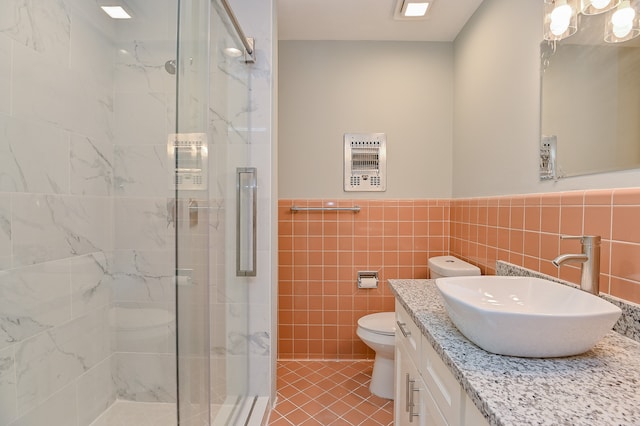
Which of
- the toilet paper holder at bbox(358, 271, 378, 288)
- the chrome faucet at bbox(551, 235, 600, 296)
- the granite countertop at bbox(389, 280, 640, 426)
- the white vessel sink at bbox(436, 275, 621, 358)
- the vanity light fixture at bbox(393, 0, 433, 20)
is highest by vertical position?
the vanity light fixture at bbox(393, 0, 433, 20)

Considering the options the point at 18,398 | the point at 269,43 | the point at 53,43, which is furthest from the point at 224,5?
the point at 18,398

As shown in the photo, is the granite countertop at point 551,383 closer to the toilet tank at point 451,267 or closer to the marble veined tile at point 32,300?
the toilet tank at point 451,267

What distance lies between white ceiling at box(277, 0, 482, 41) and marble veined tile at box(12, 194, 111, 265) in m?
1.64

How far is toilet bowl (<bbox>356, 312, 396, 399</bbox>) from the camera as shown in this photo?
1838 mm

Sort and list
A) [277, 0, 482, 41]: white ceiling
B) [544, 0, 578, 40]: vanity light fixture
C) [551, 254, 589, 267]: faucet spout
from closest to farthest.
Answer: [551, 254, 589, 267]: faucet spout < [544, 0, 578, 40]: vanity light fixture < [277, 0, 482, 41]: white ceiling

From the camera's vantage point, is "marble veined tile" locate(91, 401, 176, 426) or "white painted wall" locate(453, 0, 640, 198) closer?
"white painted wall" locate(453, 0, 640, 198)

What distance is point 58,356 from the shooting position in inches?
55.5

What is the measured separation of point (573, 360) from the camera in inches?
27.8

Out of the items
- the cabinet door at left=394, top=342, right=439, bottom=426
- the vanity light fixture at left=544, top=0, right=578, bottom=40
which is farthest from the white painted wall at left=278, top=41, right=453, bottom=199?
the cabinet door at left=394, top=342, right=439, bottom=426

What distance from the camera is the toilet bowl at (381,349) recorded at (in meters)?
1.84

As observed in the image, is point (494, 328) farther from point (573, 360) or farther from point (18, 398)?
point (18, 398)

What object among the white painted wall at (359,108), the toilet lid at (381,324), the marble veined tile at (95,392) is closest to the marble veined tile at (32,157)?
the marble veined tile at (95,392)

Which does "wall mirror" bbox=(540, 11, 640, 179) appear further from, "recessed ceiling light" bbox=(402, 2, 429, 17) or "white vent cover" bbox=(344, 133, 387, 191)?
"white vent cover" bbox=(344, 133, 387, 191)

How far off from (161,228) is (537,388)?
1.77 meters
